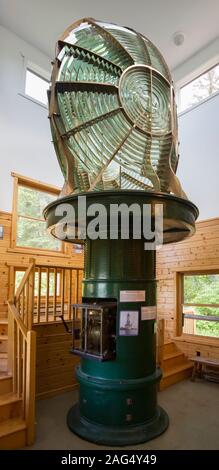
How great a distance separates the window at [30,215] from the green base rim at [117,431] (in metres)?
3.14

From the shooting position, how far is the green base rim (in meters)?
2.86

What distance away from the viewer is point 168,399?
4.12 m

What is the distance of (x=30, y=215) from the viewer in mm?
5914

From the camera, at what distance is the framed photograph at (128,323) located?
9.93ft

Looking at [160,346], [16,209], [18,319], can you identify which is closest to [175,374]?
[160,346]

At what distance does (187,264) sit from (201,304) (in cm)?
78

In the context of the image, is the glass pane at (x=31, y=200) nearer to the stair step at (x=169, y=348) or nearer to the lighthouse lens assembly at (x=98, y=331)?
the lighthouse lens assembly at (x=98, y=331)

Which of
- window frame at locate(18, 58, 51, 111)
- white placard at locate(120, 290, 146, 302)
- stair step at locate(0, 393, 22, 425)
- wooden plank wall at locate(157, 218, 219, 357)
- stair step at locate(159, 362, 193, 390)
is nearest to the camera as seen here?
stair step at locate(0, 393, 22, 425)

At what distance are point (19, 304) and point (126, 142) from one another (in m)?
2.25

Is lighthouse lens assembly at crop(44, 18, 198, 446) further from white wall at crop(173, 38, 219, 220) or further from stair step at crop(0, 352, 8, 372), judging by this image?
white wall at crop(173, 38, 219, 220)

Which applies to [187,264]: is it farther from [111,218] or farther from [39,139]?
[39,139]

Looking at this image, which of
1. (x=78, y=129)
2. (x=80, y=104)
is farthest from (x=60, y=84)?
(x=78, y=129)

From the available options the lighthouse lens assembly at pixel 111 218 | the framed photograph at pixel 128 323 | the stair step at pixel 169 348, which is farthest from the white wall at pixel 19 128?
the stair step at pixel 169 348

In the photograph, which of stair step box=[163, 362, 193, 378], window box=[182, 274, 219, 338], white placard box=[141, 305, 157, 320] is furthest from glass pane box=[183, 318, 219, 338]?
white placard box=[141, 305, 157, 320]
